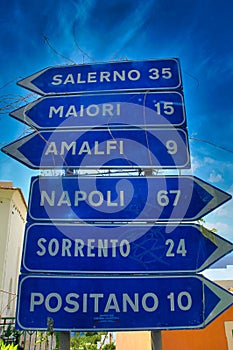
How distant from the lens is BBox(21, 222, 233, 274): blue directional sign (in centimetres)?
210

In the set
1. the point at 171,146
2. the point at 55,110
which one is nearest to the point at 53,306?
the point at 171,146

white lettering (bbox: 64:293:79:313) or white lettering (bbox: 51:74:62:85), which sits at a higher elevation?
white lettering (bbox: 51:74:62:85)

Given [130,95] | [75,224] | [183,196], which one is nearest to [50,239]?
[75,224]

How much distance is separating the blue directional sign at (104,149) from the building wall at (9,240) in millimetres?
7820

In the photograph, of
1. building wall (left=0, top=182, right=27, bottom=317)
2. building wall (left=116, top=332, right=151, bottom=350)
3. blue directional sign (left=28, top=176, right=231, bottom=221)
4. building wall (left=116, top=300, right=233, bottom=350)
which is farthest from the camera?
building wall (left=0, top=182, right=27, bottom=317)

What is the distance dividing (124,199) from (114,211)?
11cm

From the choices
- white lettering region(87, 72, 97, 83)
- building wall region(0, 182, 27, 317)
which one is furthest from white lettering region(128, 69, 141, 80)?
building wall region(0, 182, 27, 317)

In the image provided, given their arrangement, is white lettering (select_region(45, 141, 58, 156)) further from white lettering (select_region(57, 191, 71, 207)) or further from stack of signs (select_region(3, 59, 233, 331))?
white lettering (select_region(57, 191, 71, 207))

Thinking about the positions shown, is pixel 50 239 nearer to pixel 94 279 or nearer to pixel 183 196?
pixel 94 279

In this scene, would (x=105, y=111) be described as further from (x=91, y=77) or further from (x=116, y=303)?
(x=116, y=303)

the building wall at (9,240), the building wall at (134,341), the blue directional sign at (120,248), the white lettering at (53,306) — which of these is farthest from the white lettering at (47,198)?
the building wall at (9,240)

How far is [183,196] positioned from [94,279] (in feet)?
2.74

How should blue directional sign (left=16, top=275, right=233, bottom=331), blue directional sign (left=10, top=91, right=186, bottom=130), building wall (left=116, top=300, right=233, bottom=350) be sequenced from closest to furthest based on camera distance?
1. blue directional sign (left=16, top=275, right=233, bottom=331)
2. blue directional sign (left=10, top=91, right=186, bottom=130)
3. building wall (left=116, top=300, right=233, bottom=350)

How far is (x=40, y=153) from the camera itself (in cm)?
249
